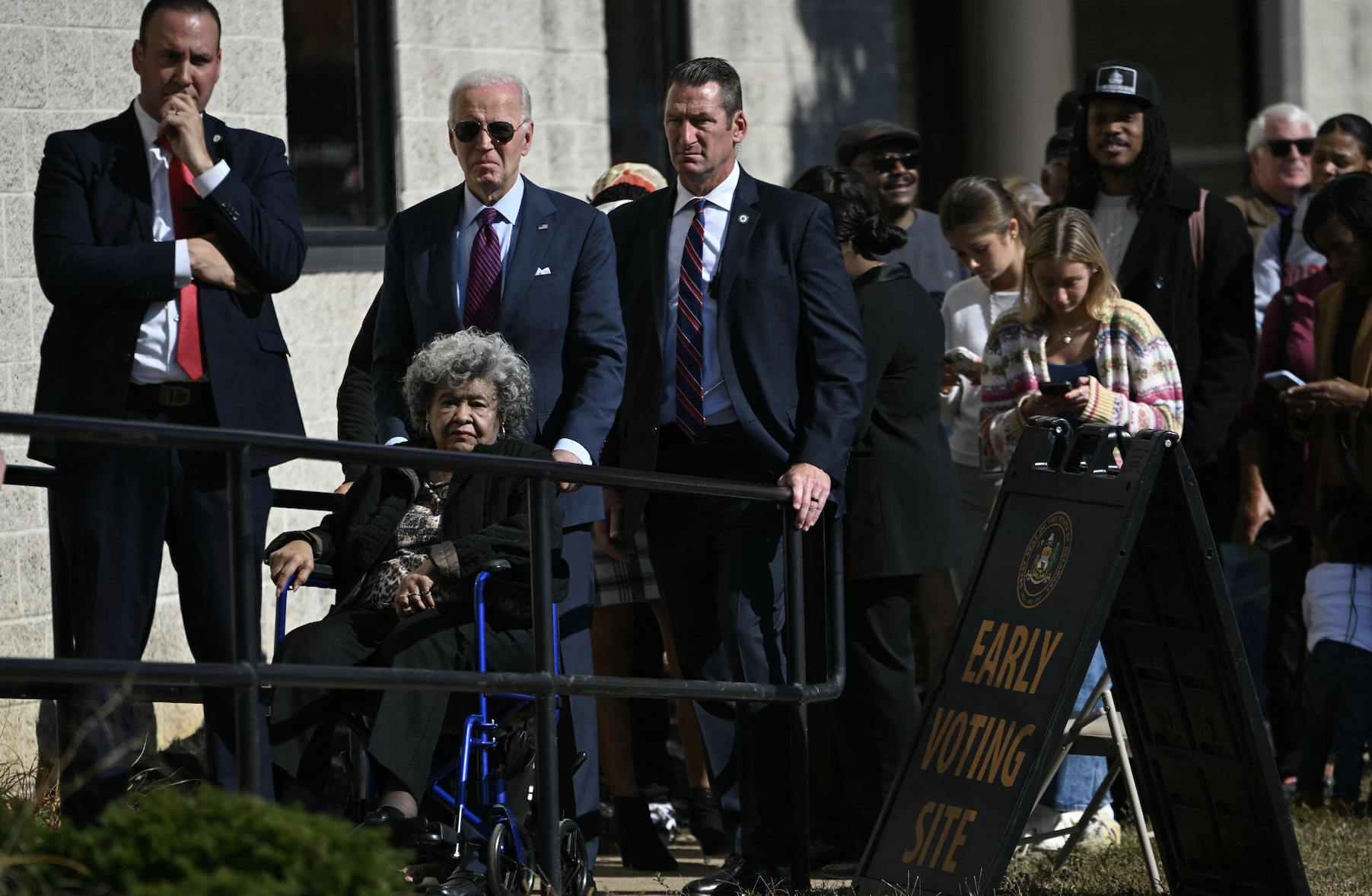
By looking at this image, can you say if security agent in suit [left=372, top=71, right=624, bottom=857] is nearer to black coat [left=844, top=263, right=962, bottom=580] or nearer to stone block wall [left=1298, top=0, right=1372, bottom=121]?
black coat [left=844, top=263, right=962, bottom=580]

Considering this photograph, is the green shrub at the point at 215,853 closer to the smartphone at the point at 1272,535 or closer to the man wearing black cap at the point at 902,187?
the smartphone at the point at 1272,535

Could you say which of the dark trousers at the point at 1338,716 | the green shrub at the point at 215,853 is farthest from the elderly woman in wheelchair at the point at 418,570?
the dark trousers at the point at 1338,716

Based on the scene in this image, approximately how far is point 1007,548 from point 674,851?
1.72m

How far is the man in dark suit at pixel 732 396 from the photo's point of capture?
5113 mm

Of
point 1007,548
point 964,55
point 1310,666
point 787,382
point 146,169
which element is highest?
Answer: point 964,55

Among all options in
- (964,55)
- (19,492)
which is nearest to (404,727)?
(19,492)

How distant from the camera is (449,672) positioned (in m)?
4.09

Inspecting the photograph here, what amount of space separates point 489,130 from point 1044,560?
6.09ft

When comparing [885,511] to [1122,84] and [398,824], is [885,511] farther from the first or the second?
[1122,84]

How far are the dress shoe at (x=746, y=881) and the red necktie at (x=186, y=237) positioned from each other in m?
1.86

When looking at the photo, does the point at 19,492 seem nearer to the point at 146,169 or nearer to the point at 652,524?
the point at 146,169

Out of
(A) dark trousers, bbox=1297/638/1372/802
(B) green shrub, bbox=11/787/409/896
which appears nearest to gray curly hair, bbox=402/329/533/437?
(B) green shrub, bbox=11/787/409/896

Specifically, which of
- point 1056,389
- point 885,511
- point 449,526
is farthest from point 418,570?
point 1056,389

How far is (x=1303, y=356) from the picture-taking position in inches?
271
